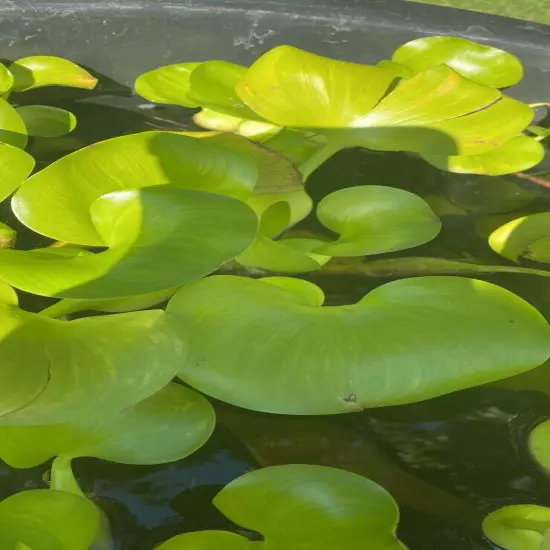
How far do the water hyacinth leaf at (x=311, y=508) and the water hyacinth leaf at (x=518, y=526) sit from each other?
0.05 metres

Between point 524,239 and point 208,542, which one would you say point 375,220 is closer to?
point 524,239

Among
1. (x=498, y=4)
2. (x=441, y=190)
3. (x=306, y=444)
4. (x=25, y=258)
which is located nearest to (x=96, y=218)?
(x=25, y=258)

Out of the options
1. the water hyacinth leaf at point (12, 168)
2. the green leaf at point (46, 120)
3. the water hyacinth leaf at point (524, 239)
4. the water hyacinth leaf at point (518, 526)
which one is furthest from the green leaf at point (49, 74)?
the water hyacinth leaf at point (518, 526)

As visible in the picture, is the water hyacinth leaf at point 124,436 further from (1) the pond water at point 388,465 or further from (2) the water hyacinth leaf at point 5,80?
(2) the water hyacinth leaf at point 5,80

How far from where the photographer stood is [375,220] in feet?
1.61

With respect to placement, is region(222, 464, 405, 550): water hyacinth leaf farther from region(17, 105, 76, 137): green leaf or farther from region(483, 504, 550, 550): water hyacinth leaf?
region(17, 105, 76, 137): green leaf

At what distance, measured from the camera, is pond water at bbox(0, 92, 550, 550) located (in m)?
0.34

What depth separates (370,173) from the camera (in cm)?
62

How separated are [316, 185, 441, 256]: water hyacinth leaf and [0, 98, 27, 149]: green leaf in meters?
0.25

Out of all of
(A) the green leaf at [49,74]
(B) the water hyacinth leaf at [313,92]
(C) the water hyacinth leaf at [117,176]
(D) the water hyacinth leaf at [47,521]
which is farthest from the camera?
(A) the green leaf at [49,74]

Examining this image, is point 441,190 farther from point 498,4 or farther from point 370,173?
point 498,4

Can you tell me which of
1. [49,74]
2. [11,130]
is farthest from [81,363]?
[49,74]

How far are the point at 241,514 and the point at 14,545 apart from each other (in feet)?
0.32

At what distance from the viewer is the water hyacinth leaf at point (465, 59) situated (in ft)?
2.12
